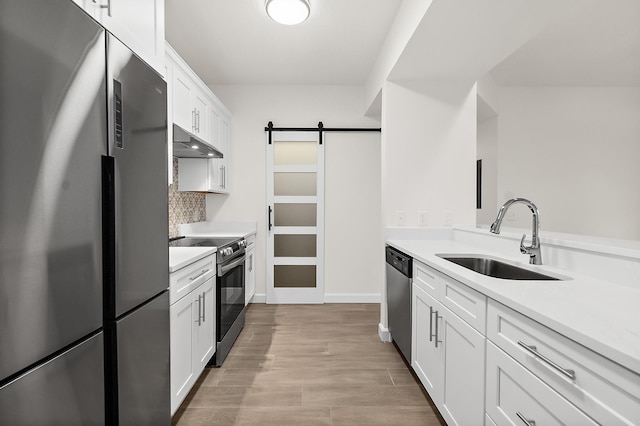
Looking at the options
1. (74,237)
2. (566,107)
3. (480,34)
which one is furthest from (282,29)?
(566,107)

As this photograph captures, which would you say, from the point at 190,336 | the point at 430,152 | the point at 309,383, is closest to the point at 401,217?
the point at 430,152

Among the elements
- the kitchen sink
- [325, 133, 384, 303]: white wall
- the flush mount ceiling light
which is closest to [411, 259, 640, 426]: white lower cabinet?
the kitchen sink

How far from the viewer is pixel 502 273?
6.52 feet

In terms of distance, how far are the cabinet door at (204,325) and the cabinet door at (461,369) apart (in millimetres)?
1489

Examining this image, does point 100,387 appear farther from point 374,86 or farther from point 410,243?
point 374,86

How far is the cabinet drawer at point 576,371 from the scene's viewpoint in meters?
0.70

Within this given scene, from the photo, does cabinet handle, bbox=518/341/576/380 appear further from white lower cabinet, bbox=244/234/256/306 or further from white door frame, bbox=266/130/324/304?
white door frame, bbox=266/130/324/304

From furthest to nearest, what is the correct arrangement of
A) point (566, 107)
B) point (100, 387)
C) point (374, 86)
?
point (566, 107)
point (374, 86)
point (100, 387)

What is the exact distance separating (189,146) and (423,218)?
2186mm

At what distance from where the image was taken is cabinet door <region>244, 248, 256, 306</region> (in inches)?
141

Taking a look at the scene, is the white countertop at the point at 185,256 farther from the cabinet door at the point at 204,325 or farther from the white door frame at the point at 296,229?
the white door frame at the point at 296,229

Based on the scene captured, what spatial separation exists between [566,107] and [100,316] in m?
4.95

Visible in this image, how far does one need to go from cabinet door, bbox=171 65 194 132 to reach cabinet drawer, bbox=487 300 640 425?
2.43 meters

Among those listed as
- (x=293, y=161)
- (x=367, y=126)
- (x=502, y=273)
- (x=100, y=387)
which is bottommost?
(x=100, y=387)
